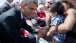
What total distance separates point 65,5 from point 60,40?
46 centimetres

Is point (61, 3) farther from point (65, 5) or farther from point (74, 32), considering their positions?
point (74, 32)

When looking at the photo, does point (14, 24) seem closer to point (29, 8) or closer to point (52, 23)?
point (29, 8)

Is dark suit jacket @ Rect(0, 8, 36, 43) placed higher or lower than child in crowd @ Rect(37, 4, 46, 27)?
higher

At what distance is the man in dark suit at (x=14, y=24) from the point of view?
223cm

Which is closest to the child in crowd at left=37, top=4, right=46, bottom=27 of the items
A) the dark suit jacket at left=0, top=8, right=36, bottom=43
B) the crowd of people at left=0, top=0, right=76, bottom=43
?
the crowd of people at left=0, top=0, right=76, bottom=43

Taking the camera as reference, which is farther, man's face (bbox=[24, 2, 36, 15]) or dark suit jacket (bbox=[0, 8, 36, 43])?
man's face (bbox=[24, 2, 36, 15])

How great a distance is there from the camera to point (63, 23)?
2.22 m

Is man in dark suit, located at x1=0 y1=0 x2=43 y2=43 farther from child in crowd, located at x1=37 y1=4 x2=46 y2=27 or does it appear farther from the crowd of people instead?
child in crowd, located at x1=37 y1=4 x2=46 y2=27

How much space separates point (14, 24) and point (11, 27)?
0.06m

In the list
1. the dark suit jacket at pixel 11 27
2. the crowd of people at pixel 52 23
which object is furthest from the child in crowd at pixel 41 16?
the dark suit jacket at pixel 11 27

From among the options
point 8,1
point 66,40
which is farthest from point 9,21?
point 8,1

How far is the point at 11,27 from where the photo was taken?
2230mm

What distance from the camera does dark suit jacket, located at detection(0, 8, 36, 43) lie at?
222cm

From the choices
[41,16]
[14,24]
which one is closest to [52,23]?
[14,24]
